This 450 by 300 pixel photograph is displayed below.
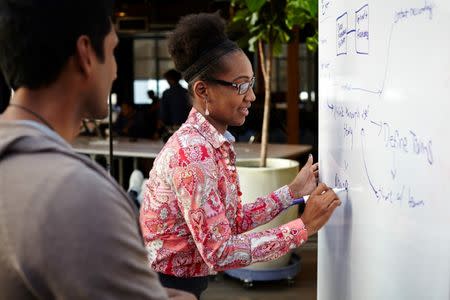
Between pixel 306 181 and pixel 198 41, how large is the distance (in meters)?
0.64

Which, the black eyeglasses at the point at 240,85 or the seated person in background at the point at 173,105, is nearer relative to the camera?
the black eyeglasses at the point at 240,85

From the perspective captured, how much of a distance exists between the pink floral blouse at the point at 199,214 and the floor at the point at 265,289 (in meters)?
2.57

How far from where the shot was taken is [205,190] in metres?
1.65

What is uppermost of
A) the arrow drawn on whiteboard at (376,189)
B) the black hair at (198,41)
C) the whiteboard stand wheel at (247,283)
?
the black hair at (198,41)

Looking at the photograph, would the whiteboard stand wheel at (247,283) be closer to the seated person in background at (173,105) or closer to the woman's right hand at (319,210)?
the woman's right hand at (319,210)

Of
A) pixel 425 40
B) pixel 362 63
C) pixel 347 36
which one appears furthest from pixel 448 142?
pixel 347 36

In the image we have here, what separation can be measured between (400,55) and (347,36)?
427 mm

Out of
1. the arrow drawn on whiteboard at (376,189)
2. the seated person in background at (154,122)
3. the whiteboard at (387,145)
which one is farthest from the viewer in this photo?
the seated person in background at (154,122)

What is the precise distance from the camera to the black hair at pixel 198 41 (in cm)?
185

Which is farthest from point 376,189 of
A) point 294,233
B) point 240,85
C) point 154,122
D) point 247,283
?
point 154,122

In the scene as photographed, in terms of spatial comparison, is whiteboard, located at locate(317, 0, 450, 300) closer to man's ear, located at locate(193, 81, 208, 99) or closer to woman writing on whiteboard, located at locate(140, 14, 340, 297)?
woman writing on whiteboard, located at locate(140, 14, 340, 297)

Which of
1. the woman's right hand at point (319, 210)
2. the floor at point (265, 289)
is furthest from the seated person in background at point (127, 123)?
the woman's right hand at point (319, 210)

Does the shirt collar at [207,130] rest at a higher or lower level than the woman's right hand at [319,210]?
higher

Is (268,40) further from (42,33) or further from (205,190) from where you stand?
(42,33)
